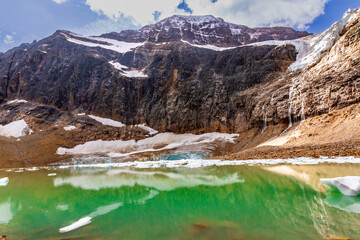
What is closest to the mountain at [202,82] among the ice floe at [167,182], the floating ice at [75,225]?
the ice floe at [167,182]

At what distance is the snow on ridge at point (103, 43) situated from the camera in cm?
9297

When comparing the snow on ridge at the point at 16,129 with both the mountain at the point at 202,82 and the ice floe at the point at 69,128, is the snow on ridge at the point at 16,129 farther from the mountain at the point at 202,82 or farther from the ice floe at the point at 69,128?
the ice floe at the point at 69,128

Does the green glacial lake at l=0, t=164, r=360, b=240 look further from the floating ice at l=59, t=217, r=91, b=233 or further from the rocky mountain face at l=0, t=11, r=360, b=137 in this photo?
the rocky mountain face at l=0, t=11, r=360, b=137

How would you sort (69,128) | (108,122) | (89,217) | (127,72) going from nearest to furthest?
(89,217) < (69,128) < (108,122) < (127,72)

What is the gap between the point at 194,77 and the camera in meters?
60.3

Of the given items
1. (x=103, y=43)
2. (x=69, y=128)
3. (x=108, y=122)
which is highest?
(x=103, y=43)

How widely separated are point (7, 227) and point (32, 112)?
72.3m

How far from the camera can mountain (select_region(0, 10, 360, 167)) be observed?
3188cm

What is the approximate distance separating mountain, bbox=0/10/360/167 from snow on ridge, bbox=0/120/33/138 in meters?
2.24

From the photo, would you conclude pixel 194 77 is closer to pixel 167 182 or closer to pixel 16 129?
pixel 16 129

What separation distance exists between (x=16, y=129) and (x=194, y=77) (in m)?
51.4

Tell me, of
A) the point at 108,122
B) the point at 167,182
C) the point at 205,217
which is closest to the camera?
the point at 205,217

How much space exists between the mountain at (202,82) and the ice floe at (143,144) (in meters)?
2.24

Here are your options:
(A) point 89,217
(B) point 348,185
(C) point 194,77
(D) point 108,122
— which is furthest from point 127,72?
(B) point 348,185
